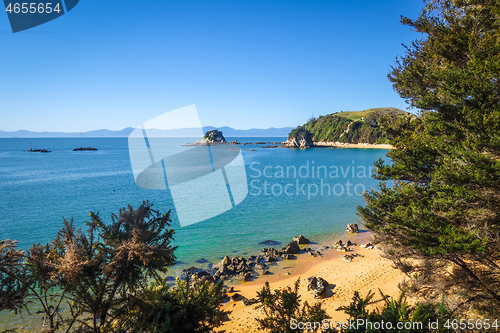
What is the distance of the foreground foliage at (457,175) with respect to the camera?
8.05m

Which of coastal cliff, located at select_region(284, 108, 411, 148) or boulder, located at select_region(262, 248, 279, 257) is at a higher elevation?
coastal cliff, located at select_region(284, 108, 411, 148)

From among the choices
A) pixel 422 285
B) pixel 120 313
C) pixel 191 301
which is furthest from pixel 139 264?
pixel 422 285

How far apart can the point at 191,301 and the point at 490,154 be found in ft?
34.2

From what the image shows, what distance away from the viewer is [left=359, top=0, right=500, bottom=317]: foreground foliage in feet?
26.4

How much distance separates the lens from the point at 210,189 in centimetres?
4916

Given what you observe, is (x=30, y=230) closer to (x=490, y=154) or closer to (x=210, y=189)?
(x=210, y=189)

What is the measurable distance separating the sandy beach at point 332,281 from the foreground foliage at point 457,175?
3.03 metres

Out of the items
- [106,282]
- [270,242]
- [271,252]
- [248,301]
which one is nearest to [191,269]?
[248,301]

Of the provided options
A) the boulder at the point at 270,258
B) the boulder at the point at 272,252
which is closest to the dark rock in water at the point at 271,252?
the boulder at the point at 272,252

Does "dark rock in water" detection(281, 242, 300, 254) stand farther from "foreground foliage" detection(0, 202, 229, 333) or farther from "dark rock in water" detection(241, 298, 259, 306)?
"foreground foliage" detection(0, 202, 229, 333)

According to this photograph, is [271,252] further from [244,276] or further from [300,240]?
[244,276]

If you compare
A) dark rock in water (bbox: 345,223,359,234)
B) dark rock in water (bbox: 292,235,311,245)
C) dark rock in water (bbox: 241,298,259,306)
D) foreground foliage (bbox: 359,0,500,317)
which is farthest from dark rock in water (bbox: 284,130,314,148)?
dark rock in water (bbox: 241,298,259,306)

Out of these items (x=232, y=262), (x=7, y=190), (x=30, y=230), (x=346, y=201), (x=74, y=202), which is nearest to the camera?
(x=232, y=262)

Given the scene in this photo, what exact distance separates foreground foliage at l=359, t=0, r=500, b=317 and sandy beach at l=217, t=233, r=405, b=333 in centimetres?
303
